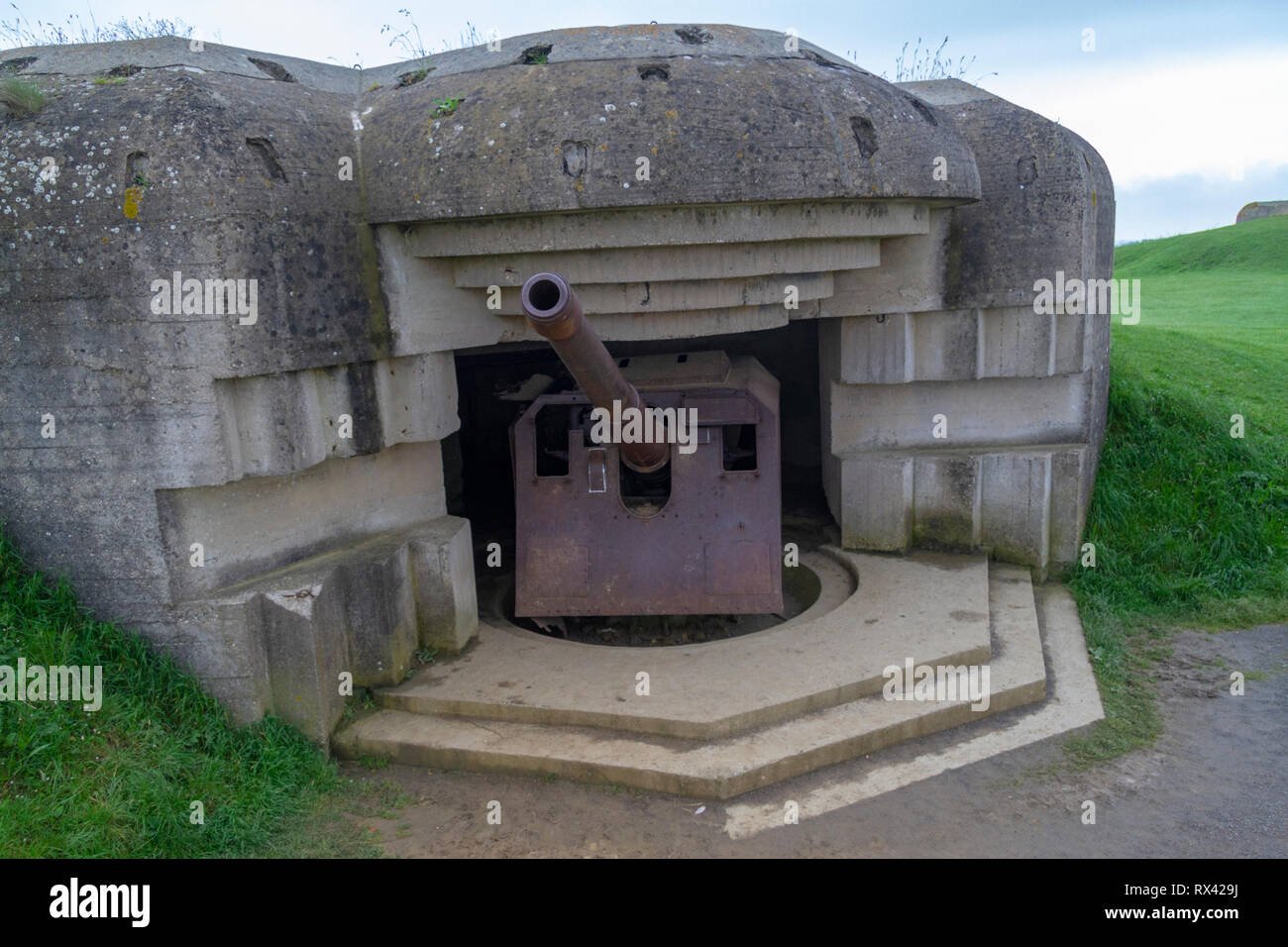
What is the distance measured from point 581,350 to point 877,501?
2686 mm

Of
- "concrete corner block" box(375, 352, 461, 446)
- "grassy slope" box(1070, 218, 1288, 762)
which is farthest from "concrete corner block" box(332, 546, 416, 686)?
"grassy slope" box(1070, 218, 1288, 762)

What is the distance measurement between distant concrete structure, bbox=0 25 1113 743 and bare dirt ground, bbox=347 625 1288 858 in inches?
32.5

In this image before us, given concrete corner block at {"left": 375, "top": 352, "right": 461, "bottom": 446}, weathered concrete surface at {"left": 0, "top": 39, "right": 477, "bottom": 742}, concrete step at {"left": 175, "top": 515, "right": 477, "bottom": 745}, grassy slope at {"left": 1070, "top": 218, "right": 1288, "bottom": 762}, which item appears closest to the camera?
weathered concrete surface at {"left": 0, "top": 39, "right": 477, "bottom": 742}

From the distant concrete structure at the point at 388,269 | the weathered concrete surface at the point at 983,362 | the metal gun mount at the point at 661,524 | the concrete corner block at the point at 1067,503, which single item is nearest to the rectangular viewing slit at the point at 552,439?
the metal gun mount at the point at 661,524

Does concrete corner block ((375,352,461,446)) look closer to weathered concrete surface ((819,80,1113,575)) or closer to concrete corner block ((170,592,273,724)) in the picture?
concrete corner block ((170,592,273,724))

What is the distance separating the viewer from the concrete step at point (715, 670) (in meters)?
4.18

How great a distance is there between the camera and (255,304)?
395 cm

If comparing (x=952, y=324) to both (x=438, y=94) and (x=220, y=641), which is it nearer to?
(x=438, y=94)

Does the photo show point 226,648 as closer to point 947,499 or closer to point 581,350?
point 581,350

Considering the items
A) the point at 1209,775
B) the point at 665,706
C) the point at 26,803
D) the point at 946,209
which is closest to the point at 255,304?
the point at 26,803

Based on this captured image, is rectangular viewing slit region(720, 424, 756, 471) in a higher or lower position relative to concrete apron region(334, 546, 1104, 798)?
higher

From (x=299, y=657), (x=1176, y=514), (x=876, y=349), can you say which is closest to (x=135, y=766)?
(x=299, y=657)

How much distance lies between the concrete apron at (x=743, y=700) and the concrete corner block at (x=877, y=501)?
82cm

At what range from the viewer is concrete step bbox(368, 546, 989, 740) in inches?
165
